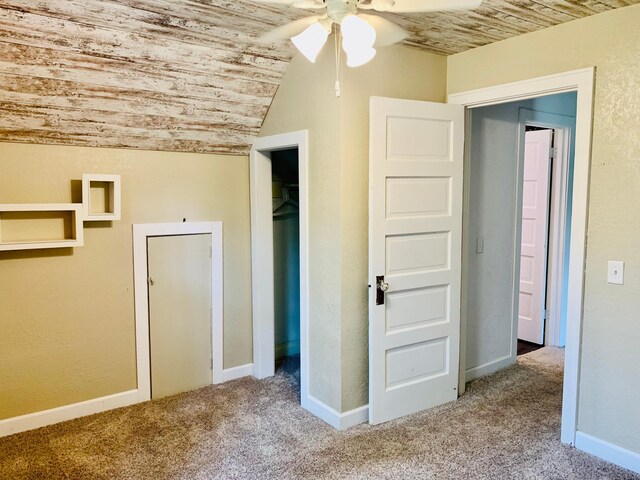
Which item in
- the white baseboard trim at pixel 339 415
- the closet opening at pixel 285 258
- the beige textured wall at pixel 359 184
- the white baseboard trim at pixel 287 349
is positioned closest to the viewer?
the beige textured wall at pixel 359 184

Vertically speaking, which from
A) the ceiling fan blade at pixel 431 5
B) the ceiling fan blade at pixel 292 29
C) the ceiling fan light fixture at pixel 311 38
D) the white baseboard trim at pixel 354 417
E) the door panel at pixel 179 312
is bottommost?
the white baseboard trim at pixel 354 417

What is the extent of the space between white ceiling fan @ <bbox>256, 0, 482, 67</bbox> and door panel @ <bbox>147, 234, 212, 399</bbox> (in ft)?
6.33

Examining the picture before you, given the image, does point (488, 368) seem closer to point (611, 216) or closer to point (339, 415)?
point (339, 415)

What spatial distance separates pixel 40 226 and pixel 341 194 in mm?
1772

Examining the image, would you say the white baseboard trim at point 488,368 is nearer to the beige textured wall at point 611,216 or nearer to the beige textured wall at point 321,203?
the beige textured wall at point 611,216

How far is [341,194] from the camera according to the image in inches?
111

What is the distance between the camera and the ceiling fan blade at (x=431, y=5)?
1.62m

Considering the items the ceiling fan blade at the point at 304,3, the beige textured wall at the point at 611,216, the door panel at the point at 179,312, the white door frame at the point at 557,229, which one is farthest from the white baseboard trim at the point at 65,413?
the white door frame at the point at 557,229

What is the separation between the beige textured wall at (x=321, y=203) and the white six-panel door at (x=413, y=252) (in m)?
0.21

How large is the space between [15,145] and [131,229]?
31.2 inches

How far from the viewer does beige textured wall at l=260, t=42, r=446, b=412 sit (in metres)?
2.82

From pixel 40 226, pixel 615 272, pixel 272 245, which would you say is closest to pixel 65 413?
pixel 40 226

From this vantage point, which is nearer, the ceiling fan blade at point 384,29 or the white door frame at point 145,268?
the ceiling fan blade at point 384,29

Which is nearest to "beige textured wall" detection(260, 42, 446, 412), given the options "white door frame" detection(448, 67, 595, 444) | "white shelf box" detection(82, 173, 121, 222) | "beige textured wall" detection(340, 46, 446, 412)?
"beige textured wall" detection(340, 46, 446, 412)
